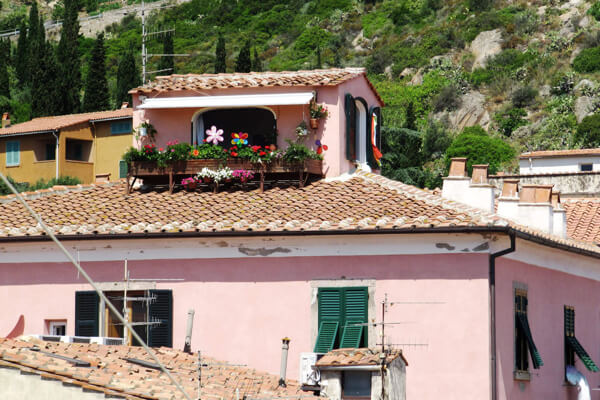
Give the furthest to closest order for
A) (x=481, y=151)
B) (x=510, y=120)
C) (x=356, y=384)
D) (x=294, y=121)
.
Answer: (x=510, y=120) < (x=481, y=151) < (x=294, y=121) < (x=356, y=384)

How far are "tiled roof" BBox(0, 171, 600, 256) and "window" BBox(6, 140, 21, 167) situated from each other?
38.8m

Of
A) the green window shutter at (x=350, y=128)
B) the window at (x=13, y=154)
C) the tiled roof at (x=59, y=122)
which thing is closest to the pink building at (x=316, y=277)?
the green window shutter at (x=350, y=128)

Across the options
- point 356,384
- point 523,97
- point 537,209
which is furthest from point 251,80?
point 523,97

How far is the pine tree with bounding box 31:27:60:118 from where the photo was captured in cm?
7369

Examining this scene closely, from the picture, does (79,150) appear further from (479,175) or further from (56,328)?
(56,328)

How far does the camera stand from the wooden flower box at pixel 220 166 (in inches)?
1017

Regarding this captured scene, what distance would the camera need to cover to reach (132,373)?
58.1 ft

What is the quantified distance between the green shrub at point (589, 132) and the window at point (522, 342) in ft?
179

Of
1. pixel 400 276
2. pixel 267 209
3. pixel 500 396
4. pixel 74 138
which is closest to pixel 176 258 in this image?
pixel 267 209

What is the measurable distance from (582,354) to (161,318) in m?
8.41

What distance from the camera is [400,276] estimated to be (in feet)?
74.9

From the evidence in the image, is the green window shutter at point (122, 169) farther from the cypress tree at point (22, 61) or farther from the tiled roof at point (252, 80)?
the cypress tree at point (22, 61)

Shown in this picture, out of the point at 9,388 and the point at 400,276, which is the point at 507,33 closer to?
the point at 400,276

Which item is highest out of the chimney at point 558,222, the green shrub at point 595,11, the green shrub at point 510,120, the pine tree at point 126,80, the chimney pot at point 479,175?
the green shrub at point 595,11
